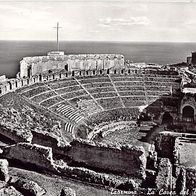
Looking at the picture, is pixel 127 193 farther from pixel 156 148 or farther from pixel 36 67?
pixel 36 67

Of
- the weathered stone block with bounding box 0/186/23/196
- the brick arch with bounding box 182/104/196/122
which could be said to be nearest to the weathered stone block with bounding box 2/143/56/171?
the weathered stone block with bounding box 0/186/23/196

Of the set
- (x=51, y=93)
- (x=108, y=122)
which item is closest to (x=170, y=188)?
(x=108, y=122)

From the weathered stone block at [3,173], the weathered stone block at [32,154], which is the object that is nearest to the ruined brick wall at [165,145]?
the weathered stone block at [32,154]

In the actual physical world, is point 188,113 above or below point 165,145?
above

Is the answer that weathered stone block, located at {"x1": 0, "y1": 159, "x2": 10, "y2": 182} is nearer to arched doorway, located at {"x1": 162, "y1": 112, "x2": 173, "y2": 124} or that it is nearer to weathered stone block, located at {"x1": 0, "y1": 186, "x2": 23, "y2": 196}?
weathered stone block, located at {"x1": 0, "y1": 186, "x2": 23, "y2": 196}

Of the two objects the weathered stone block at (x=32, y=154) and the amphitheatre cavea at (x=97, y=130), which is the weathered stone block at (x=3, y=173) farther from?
the weathered stone block at (x=32, y=154)

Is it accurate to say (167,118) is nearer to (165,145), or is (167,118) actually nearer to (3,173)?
(165,145)

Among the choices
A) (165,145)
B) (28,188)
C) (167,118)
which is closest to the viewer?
(28,188)

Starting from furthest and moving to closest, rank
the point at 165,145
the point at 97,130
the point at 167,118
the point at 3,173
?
1. the point at 167,118
2. the point at 97,130
3. the point at 165,145
4. the point at 3,173

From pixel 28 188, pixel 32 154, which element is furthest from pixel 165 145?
pixel 28 188
